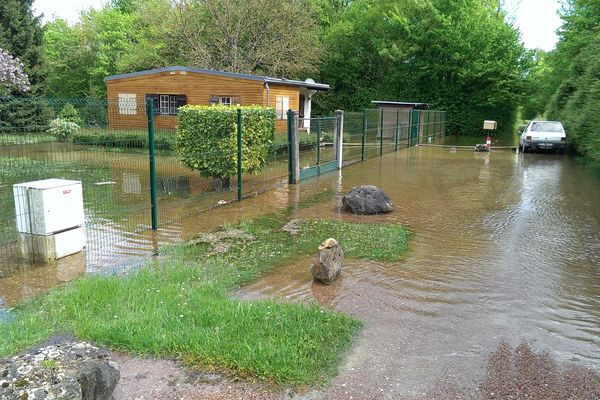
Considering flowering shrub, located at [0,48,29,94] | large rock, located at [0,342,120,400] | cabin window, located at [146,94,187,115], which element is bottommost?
large rock, located at [0,342,120,400]

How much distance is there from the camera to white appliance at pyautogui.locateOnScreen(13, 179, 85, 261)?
6070 mm

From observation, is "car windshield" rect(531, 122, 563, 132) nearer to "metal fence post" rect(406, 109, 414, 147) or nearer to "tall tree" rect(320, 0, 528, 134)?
"metal fence post" rect(406, 109, 414, 147)

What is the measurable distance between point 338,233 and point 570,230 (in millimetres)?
3796

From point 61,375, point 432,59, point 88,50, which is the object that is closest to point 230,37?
point 432,59

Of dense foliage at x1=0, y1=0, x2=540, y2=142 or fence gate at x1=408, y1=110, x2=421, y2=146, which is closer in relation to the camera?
fence gate at x1=408, y1=110, x2=421, y2=146

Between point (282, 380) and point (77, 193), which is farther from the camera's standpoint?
point (77, 193)

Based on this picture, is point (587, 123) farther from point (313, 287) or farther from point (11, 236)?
point (11, 236)

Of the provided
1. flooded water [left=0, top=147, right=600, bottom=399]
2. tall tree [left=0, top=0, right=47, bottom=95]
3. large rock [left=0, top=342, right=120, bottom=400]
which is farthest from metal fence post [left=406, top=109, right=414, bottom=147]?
large rock [left=0, top=342, right=120, bottom=400]

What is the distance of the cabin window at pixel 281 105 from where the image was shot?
842 inches

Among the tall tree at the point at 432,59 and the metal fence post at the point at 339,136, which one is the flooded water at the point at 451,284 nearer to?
the metal fence post at the point at 339,136

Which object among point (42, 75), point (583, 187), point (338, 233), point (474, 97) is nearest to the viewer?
point (338, 233)

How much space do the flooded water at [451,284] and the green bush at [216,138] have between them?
3.29ft

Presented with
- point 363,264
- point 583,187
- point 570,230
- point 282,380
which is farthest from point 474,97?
point 282,380

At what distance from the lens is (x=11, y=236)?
7.02m
